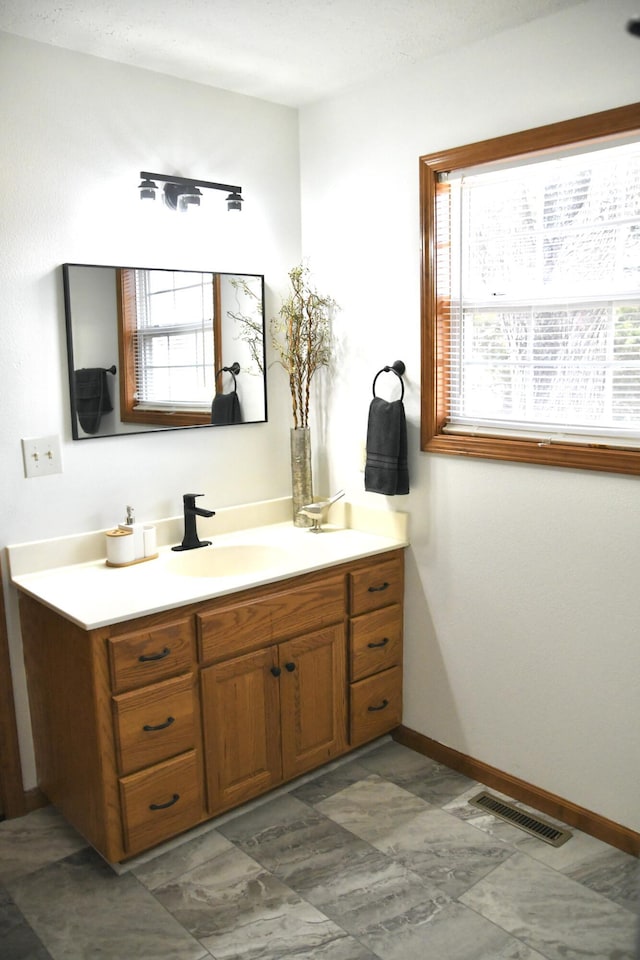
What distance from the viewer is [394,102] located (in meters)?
2.76

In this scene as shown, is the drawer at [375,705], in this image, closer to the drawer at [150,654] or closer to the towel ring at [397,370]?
the drawer at [150,654]

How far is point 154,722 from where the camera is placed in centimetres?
230

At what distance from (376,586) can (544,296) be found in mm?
1151

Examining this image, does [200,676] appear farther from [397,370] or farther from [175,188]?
[175,188]

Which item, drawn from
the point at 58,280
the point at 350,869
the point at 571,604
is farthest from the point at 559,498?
the point at 58,280

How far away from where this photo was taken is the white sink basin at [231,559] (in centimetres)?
281

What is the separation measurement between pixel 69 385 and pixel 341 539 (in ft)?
3.64

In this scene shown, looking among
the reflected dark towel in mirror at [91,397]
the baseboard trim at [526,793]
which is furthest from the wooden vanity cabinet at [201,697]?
the reflected dark towel in mirror at [91,397]

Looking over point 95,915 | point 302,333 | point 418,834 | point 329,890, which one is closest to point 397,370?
point 302,333

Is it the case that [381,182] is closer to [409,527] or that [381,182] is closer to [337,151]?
[337,151]

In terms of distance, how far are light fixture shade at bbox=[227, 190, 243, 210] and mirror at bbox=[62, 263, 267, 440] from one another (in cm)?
24

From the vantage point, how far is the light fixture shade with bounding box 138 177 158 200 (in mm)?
2656

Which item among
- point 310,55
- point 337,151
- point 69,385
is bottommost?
point 69,385

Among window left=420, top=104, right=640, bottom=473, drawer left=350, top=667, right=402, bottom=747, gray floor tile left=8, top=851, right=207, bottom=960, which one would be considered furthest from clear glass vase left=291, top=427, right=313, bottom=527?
gray floor tile left=8, top=851, right=207, bottom=960
